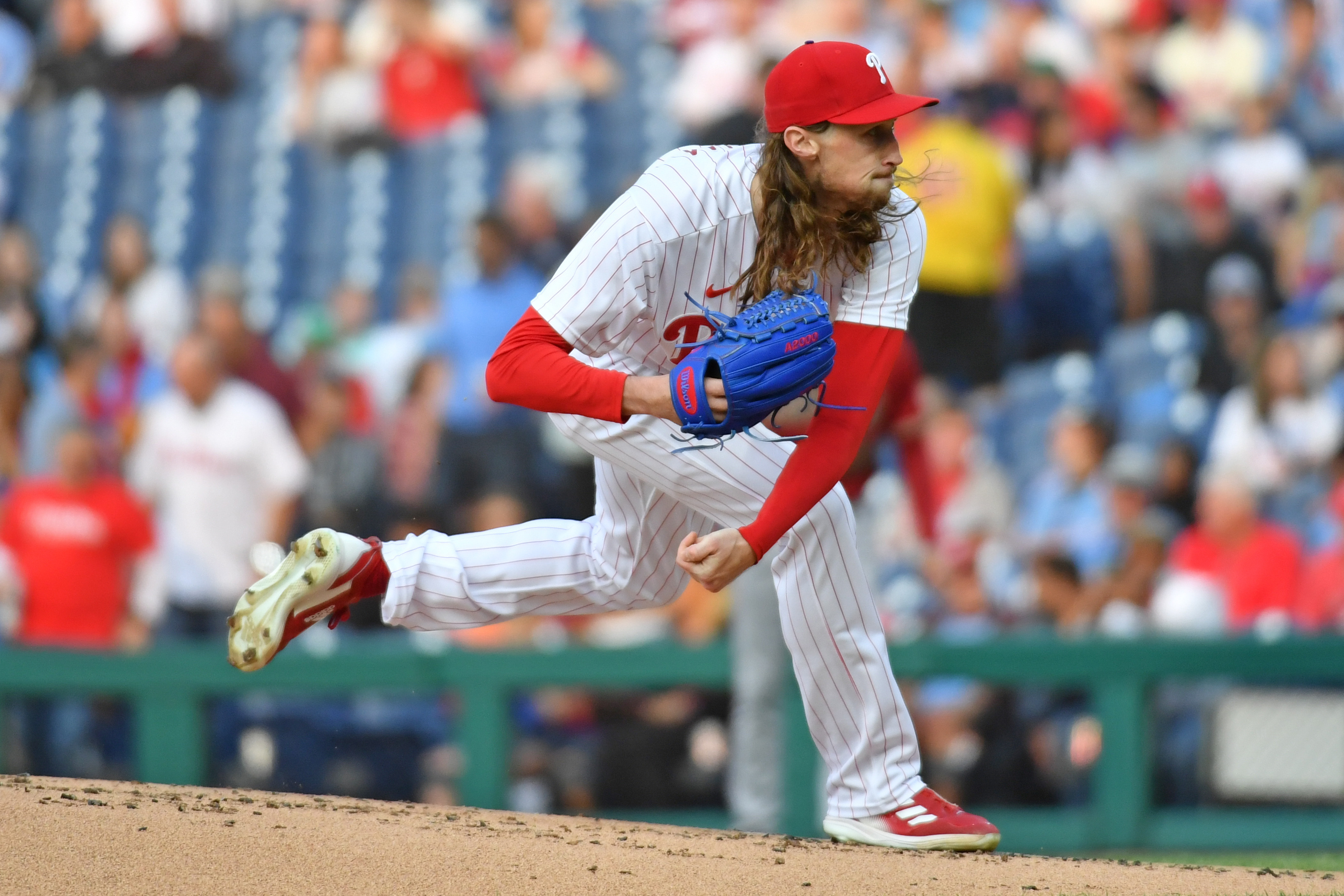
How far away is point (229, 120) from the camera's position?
9312mm

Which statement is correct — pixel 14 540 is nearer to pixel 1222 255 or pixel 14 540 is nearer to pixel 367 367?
pixel 367 367

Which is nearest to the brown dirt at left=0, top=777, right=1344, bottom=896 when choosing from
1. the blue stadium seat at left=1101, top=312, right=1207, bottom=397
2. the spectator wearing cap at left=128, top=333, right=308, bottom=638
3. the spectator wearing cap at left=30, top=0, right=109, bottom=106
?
the spectator wearing cap at left=128, top=333, right=308, bottom=638

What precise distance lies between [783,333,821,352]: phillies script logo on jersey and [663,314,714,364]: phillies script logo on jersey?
40 cm

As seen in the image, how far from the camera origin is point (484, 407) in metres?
6.91

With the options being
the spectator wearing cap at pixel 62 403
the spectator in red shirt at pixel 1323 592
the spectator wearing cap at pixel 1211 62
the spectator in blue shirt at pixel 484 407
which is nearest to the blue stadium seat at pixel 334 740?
the spectator in blue shirt at pixel 484 407

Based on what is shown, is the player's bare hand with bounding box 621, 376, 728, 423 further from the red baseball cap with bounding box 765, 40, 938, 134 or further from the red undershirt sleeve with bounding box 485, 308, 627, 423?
the red baseball cap with bounding box 765, 40, 938, 134

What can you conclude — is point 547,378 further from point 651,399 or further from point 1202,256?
point 1202,256

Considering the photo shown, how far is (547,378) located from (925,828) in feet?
3.97

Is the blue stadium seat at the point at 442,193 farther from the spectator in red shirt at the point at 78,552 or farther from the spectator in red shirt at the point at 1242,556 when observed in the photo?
the spectator in red shirt at the point at 1242,556

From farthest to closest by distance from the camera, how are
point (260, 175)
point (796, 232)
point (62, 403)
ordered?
point (260, 175)
point (62, 403)
point (796, 232)

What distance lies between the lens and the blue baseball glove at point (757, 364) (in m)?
2.89

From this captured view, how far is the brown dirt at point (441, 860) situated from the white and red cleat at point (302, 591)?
1.08 feet

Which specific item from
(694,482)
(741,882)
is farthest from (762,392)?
(741,882)

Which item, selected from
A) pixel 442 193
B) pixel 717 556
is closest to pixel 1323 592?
pixel 717 556
